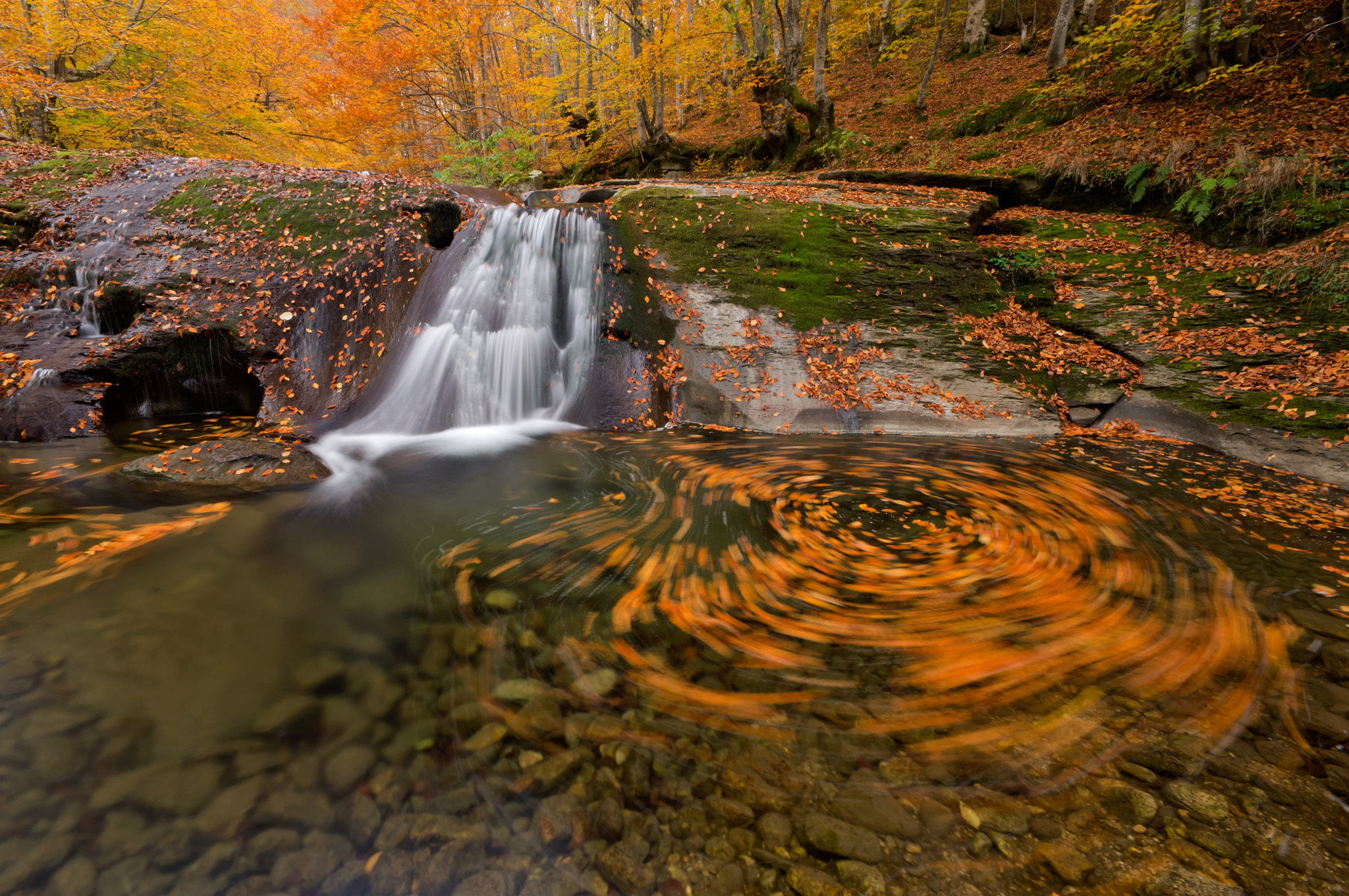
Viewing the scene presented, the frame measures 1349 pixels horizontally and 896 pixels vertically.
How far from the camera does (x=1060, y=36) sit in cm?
1355

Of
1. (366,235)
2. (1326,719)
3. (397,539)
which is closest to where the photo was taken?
(1326,719)

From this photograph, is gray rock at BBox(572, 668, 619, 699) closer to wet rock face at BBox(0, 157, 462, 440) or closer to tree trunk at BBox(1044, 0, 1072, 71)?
wet rock face at BBox(0, 157, 462, 440)

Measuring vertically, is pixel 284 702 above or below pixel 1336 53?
below

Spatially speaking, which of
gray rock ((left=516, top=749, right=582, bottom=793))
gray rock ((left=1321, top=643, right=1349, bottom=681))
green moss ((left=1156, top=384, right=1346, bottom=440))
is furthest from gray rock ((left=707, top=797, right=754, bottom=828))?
green moss ((left=1156, top=384, right=1346, bottom=440))

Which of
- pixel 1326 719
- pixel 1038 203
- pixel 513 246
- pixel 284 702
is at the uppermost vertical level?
pixel 1038 203

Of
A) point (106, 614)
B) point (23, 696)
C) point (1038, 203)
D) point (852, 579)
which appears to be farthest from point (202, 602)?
point (1038, 203)

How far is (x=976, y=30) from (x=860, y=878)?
25.6m

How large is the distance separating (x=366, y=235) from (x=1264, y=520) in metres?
11.4

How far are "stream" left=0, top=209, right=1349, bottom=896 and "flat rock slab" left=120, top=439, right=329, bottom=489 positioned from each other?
24 cm

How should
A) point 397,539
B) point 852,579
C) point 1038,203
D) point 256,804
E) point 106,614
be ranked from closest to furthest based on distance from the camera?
1. point 256,804
2. point 106,614
3. point 852,579
4. point 397,539
5. point 1038,203

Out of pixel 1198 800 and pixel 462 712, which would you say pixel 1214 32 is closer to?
pixel 1198 800

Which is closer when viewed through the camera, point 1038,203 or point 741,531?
point 741,531

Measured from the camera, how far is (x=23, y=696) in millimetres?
2148

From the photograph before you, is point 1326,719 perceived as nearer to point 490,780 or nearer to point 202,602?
point 490,780
